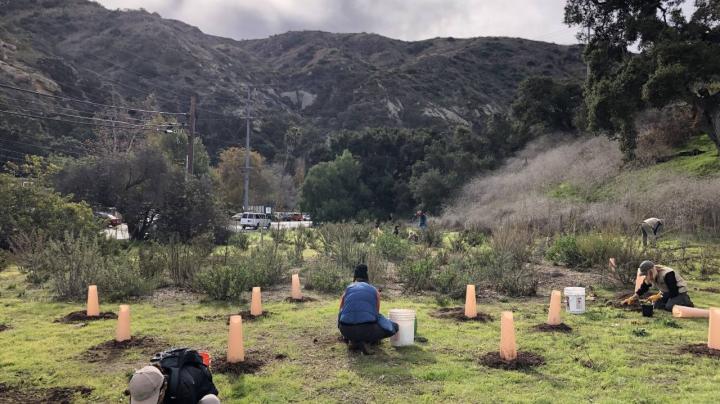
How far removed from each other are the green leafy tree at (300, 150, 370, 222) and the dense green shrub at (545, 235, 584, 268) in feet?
83.0

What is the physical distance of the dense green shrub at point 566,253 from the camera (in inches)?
545

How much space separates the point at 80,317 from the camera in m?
8.77

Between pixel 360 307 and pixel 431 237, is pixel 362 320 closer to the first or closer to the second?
pixel 360 307

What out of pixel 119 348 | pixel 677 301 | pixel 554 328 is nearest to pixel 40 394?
pixel 119 348

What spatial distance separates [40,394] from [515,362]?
16.4 feet

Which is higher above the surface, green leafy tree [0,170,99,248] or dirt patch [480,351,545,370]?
green leafy tree [0,170,99,248]

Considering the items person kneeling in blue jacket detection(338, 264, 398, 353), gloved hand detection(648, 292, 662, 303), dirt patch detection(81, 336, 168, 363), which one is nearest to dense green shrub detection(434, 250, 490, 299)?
gloved hand detection(648, 292, 662, 303)

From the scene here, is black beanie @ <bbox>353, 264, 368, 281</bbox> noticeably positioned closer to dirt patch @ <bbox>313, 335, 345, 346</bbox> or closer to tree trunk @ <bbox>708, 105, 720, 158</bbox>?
dirt patch @ <bbox>313, 335, 345, 346</bbox>

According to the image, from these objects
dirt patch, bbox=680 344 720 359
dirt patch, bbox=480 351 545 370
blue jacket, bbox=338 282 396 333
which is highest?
blue jacket, bbox=338 282 396 333

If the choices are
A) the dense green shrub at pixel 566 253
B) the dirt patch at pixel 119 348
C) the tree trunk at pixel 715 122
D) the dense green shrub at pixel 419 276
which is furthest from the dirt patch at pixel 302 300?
the tree trunk at pixel 715 122

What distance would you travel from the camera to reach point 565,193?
29203mm

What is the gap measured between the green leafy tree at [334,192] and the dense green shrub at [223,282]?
2822 centimetres

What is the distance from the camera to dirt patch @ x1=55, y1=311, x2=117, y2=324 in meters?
8.63

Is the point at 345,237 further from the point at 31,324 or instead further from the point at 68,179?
the point at 68,179
